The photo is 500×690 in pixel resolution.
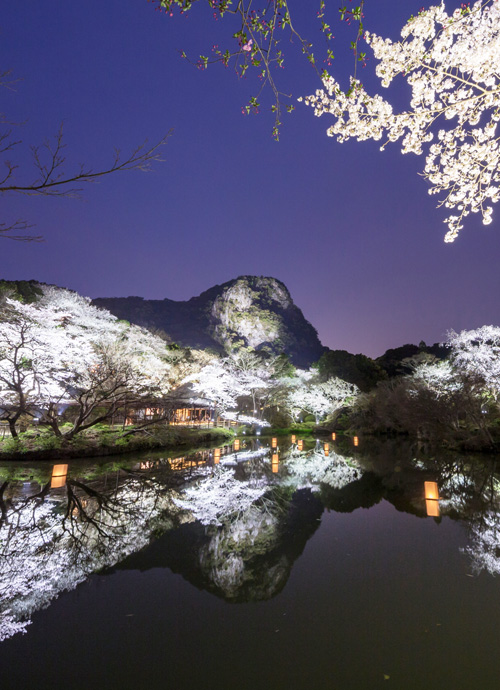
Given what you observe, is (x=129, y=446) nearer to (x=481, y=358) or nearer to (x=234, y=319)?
(x=481, y=358)

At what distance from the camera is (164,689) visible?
2270 mm

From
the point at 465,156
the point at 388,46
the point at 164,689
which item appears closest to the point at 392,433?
the point at 465,156

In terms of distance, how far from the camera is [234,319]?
227 ft

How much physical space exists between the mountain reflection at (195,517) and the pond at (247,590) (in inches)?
1.4

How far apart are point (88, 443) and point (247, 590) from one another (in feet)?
39.6

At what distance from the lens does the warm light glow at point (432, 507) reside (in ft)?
20.7

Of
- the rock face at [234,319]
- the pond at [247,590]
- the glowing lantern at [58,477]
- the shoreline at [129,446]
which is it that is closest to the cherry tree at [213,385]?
the shoreline at [129,446]

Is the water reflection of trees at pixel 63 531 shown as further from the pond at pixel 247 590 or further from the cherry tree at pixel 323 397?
the cherry tree at pixel 323 397

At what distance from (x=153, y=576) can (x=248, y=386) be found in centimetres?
2483

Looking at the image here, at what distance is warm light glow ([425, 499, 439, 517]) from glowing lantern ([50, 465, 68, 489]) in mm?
8621

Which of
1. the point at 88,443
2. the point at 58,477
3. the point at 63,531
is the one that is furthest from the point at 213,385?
the point at 63,531

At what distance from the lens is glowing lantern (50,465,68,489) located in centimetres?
818

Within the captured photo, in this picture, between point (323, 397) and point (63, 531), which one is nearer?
point (63, 531)

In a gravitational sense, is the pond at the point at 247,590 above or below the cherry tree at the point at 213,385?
below
